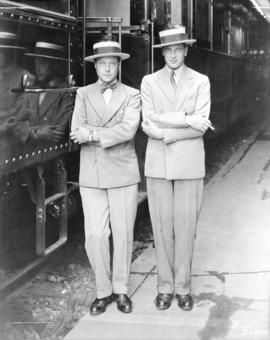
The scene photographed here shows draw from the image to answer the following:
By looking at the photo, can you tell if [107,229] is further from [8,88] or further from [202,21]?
[202,21]

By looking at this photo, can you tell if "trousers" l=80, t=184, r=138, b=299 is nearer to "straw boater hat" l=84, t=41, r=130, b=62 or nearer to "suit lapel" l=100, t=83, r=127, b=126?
"suit lapel" l=100, t=83, r=127, b=126

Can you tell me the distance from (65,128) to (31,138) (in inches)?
20.9

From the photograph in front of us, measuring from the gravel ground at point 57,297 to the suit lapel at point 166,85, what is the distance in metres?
1.53

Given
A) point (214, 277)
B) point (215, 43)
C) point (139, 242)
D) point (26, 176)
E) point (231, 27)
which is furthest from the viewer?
point (231, 27)

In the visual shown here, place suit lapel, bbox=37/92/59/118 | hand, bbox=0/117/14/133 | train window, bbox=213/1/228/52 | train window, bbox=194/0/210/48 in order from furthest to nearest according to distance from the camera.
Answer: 1. train window, bbox=213/1/228/52
2. train window, bbox=194/0/210/48
3. suit lapel, bbox=37/92/59/118
4. hand, bbox=0/117/14/133

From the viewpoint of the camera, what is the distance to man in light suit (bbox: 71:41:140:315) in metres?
3.77

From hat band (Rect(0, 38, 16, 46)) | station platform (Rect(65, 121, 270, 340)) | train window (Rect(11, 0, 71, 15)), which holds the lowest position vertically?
station platform (Rect(65, 121, 270, 340))

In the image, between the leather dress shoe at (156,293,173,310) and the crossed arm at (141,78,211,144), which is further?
the leather dress shoe at (156,293,173,310)

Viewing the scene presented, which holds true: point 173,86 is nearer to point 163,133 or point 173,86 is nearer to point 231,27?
point 163,133

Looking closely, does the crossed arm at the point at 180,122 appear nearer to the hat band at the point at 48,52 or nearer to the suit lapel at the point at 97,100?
the suit lapel at the point at 97,100

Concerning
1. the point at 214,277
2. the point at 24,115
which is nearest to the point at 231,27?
the point at 214,277

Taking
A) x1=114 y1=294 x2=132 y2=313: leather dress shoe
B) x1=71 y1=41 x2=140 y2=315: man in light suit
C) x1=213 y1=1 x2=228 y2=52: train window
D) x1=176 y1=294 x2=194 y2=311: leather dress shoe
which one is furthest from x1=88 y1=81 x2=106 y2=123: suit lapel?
x1=213 y1=1 x2=228 y2=52: train window

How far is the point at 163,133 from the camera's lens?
12.3 feet

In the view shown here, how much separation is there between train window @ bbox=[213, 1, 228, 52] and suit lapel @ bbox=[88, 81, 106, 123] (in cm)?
500
